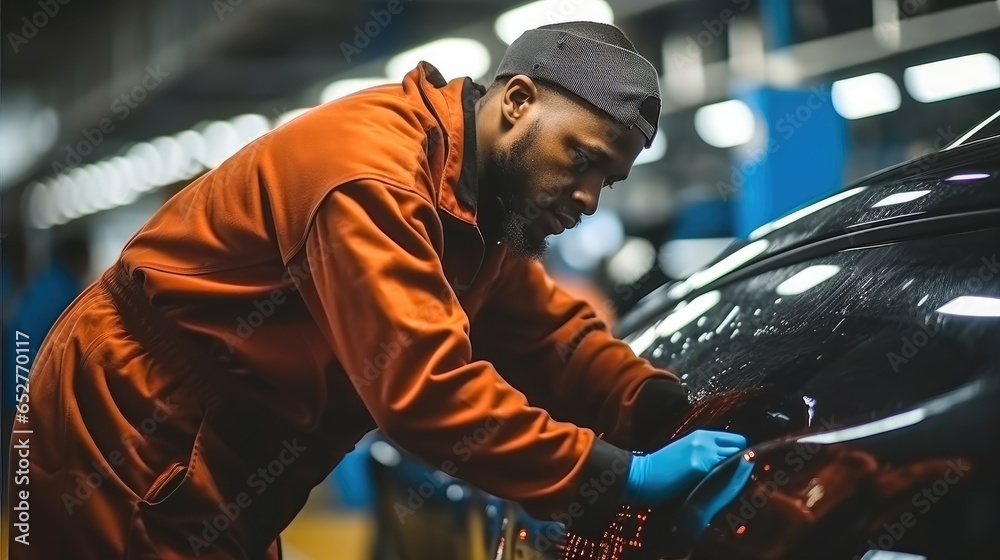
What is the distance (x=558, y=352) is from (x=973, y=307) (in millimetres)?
642

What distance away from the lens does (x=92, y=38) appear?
8164mm

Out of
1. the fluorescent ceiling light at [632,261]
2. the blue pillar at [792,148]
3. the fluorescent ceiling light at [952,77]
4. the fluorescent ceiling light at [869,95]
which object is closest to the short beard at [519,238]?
the blue pillar at [792,148]

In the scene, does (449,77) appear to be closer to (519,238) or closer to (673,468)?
(519,238)

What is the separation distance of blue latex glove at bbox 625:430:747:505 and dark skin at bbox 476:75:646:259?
338 mm

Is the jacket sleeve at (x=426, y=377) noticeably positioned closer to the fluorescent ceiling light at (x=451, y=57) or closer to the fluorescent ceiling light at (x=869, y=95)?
the fluorescent ceiling light at (x=869, y=95)

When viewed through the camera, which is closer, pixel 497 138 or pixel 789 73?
pixel 497 138

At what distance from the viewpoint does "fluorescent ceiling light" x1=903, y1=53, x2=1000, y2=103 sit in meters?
3.30

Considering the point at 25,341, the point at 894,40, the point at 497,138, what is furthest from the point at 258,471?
Answer: the point at 894,40

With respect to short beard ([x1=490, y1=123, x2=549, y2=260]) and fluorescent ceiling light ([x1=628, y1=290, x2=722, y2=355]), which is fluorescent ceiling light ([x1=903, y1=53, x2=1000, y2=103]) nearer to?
fluorescent ceiling light ([x1=628, y1=290, x2=722, y2=355])

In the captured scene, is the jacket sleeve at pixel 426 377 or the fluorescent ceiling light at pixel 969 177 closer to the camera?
the jacket sleeve at pixel 426 377

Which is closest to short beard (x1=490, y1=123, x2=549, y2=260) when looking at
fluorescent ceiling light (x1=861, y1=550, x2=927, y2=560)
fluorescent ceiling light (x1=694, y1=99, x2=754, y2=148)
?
fluorescent ceiling light (x1=861, y1=550, x2=927, y2=560)

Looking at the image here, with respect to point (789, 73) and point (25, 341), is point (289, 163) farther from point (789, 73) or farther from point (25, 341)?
point (789, 73)

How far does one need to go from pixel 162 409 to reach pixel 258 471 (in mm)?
148

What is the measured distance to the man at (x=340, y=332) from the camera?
3.67 ft
